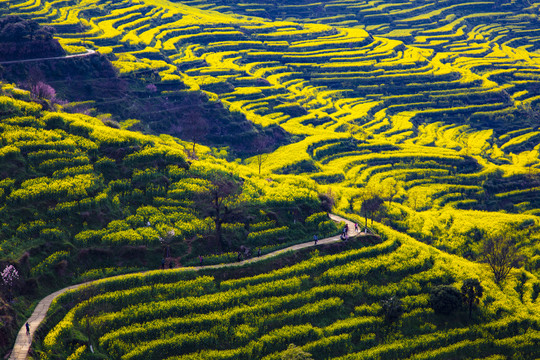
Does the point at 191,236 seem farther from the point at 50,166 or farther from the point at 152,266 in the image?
the point at 50,166

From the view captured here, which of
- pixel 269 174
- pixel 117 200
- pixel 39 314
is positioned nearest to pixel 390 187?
pixel 269 174

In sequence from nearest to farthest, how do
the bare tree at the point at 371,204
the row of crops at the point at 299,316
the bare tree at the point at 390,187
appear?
the row of crops at the point at 299,316 < the bare tree at the point at 371,204 < the bare tree at the point at 390,187

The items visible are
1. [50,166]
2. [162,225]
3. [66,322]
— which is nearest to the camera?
[66,322]

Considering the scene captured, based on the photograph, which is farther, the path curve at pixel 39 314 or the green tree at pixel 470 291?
the green tree at pixel 470 291

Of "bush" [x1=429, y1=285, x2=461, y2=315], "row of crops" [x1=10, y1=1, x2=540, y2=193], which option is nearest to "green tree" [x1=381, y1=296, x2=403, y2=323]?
"bush" [x1=429, y1=285, x2=461, y2=315]

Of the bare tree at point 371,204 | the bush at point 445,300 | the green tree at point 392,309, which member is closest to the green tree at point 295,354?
the green tree at point 392,309

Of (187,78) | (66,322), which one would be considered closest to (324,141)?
(187,78)

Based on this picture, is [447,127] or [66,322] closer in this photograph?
[66,322]

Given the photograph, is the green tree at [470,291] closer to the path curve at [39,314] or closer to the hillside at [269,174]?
the hillside at [269,174]
